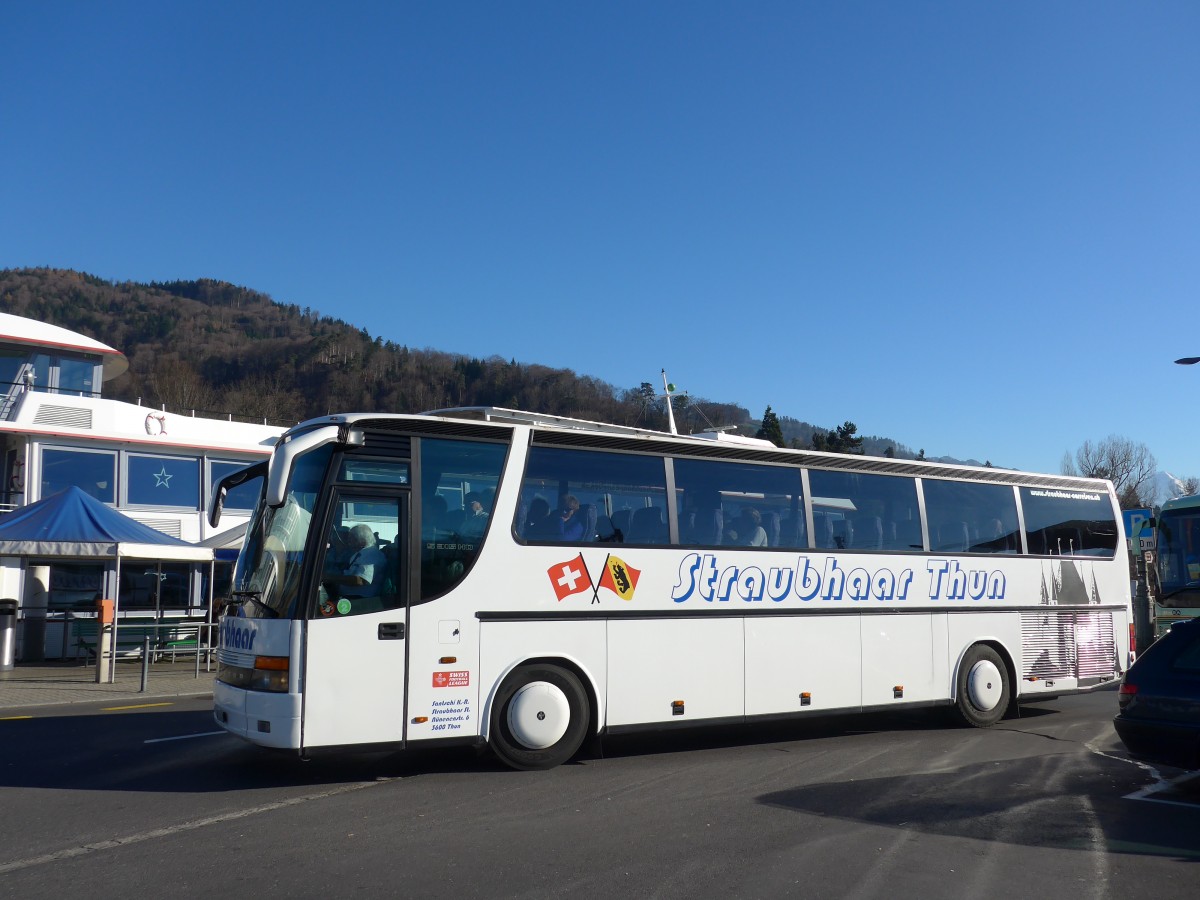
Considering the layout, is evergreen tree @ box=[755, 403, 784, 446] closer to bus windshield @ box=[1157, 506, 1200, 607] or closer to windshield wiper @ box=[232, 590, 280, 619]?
bus windshield @ box=[1157, 506, 1200, 607]

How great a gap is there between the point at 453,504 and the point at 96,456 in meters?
19.1

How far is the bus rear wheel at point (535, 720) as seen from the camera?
29.7 ft

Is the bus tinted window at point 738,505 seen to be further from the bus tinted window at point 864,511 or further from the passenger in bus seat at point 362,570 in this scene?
the passenger in bus seat at point 362,570

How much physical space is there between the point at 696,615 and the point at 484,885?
195 inches

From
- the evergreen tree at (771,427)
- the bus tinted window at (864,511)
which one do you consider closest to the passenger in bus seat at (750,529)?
the bus tinted window at (864,511)

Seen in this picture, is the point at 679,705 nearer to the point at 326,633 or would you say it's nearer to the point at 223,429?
the point at 326,633

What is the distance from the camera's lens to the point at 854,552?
1145 centimetres

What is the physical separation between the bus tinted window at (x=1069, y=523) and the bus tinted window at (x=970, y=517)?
37 cm

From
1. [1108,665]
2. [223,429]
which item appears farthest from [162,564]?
[1108,665]

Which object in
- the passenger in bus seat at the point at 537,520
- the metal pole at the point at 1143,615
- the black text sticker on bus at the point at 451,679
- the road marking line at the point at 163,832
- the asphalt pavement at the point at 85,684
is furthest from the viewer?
the metal pole at the point at 1143,615

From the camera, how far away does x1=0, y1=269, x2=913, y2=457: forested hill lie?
269 feet

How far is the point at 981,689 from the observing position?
1240cm

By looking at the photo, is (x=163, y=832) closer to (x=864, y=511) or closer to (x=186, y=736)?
(x=186, y=736)

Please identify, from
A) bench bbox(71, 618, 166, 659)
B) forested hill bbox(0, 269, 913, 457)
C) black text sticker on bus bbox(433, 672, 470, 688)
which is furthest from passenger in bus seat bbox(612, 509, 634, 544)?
forested hill bbox(0, 269, 913, 457)
